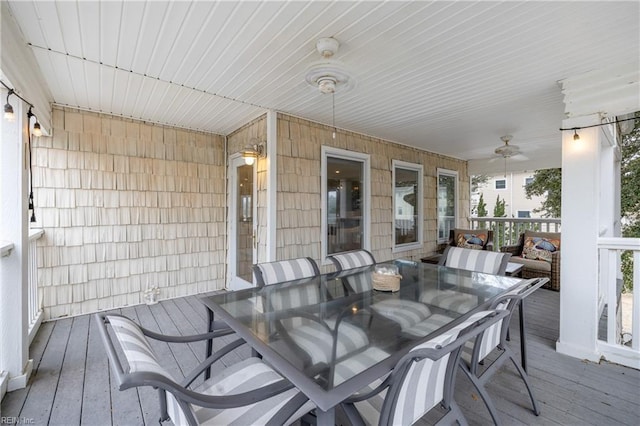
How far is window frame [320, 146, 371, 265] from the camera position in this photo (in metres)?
4.28

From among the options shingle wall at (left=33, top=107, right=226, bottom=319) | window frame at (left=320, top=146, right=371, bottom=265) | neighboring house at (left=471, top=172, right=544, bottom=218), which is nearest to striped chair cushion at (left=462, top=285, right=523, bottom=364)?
window frame at (left=320, top=146, right=371, bottom=265)

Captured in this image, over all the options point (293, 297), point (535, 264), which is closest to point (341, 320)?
point (293, 297)

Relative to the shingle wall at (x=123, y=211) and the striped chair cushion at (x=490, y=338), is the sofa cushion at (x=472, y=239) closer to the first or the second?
the striped chair cushion at (x=490, y=338)

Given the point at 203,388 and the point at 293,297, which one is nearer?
the point at 203,388

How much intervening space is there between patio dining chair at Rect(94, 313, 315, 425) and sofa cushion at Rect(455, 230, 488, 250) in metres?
5.63

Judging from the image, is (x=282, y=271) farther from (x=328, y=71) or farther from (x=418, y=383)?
(x=328, y=71)

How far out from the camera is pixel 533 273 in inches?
199

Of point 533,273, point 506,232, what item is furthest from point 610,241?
point 506,232

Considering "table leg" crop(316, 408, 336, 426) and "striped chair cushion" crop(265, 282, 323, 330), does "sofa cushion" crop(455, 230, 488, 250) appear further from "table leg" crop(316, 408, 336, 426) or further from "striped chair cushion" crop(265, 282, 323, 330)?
"table leg" crop(316, 408, 336, 426)

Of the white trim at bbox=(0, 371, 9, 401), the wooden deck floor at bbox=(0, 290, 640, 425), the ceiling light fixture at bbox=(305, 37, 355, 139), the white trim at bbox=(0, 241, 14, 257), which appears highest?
the ceiling light fixture at bbox=(305, 37, 355, 139)

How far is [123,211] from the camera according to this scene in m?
4.04

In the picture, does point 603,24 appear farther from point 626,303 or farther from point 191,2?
point 626,303

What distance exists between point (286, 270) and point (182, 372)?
125cm

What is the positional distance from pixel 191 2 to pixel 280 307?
6.72 feet
